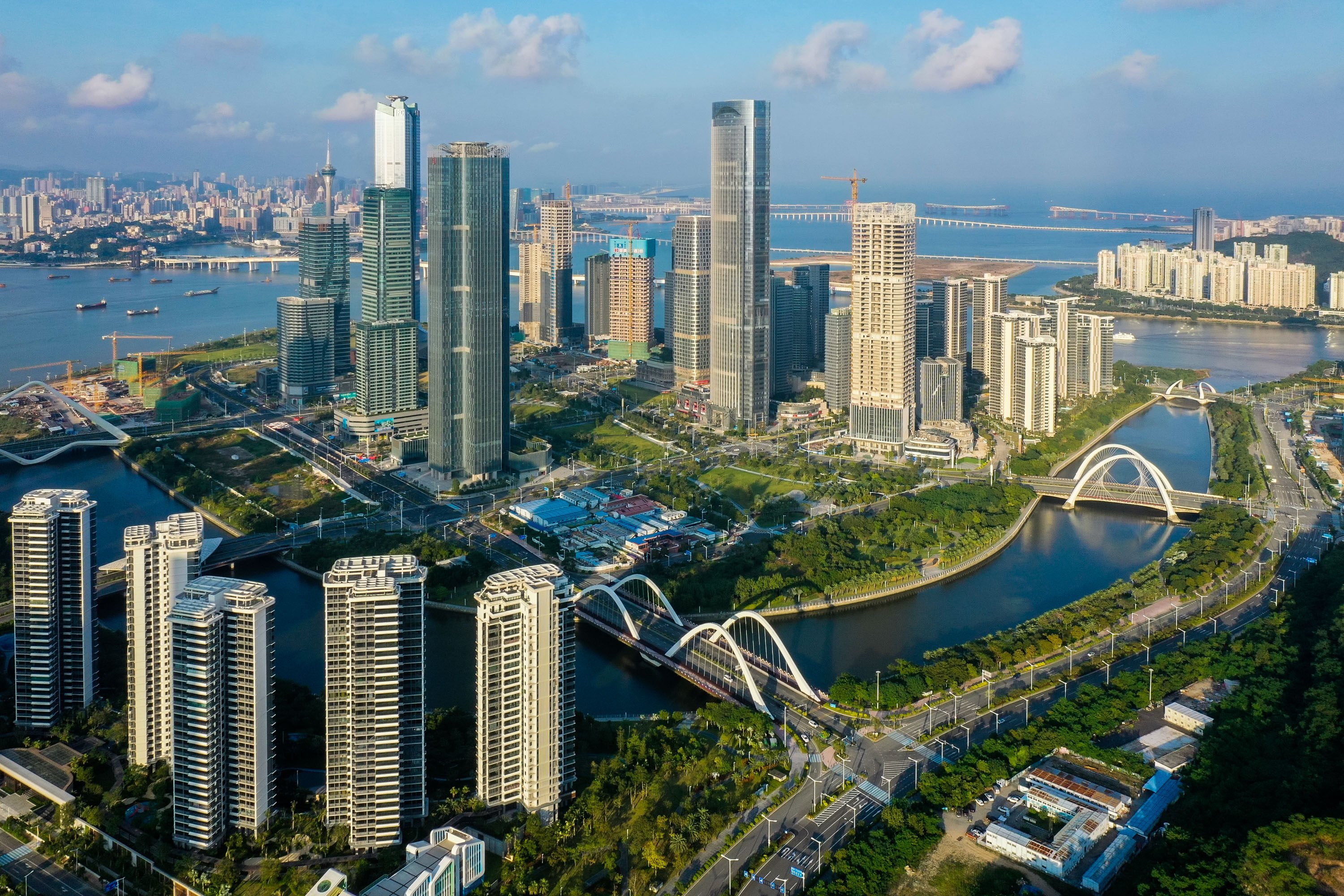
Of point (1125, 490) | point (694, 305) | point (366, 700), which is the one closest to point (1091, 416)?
point (1125, 490)

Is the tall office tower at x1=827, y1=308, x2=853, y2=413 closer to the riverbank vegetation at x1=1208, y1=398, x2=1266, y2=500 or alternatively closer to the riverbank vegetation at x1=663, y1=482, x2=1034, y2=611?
the riverbank vegetation at x1=663, y1=482, x2=1034, y2=611

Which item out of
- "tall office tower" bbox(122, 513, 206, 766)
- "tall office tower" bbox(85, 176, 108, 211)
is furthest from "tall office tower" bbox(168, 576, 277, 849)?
"tall office tower" bbox(85, 176, 108, 211)

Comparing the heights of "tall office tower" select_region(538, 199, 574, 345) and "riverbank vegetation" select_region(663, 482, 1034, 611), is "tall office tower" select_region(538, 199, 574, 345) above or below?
above

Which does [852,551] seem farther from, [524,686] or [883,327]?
[524,686]

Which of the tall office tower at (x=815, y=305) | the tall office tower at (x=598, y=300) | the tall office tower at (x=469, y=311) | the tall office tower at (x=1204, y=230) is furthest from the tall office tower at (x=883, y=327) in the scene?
the tall office tower at (x=1204, y=230)

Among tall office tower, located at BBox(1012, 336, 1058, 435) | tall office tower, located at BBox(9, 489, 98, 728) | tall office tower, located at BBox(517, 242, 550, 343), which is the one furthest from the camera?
tall office tower, located at BBox(517, 242, 550, 343)

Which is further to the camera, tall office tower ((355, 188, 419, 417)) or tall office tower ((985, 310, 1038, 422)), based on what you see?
tall office tower ((985, 310, 1038, 422))
